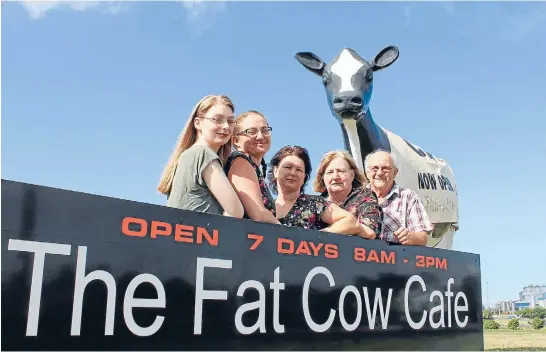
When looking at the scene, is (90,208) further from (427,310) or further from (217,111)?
(427,310)

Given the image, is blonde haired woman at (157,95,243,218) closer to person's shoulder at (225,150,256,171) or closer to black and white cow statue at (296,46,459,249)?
person's shoulder at (225,150,256,171)

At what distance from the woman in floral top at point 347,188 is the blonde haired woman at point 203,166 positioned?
3.44 feet

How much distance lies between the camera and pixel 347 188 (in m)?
3.69

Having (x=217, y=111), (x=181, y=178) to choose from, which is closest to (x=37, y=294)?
(x=181, y=178)

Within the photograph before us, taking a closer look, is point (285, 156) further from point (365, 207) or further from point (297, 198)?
point (365, 207)

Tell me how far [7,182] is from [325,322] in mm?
1559

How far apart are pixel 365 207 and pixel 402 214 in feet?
1.62

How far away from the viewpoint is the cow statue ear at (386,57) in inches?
330

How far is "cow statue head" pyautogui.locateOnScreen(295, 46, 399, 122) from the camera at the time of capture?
8.13 m

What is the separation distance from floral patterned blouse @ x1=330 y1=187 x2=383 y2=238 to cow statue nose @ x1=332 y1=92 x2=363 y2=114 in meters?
4.52

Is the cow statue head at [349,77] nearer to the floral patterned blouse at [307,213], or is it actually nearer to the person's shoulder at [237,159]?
the floral patterned blouse at [307,213]

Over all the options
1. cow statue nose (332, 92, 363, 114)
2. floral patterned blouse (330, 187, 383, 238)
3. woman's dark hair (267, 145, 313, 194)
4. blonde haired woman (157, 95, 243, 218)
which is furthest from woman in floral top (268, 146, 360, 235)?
cow statue nose (332, 92, 363, 114)

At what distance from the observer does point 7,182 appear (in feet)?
5.92

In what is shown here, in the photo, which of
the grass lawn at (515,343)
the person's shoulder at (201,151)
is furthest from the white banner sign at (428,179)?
the grass lawn at (515,343)
